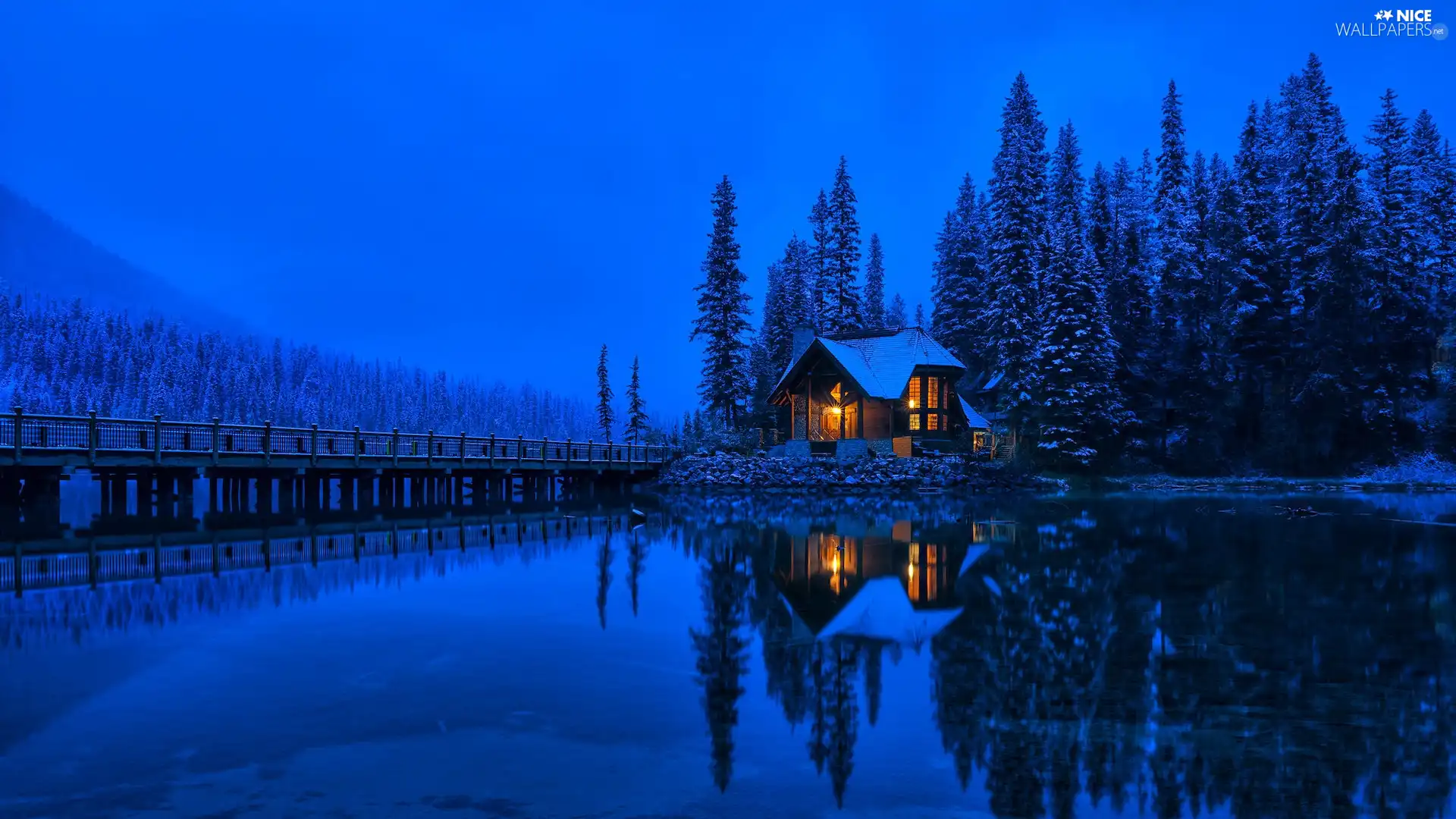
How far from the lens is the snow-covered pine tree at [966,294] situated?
61844 mm

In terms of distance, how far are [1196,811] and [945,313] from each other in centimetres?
6371

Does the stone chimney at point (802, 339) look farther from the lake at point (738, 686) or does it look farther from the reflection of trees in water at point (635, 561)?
the lake at point (738, 686)

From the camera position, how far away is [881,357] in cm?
5006

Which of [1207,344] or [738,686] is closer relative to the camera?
[738,686]

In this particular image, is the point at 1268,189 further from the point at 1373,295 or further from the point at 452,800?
the point at 452,800

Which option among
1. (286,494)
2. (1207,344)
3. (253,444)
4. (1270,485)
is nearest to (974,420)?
(1207,344)

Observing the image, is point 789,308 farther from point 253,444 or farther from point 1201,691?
point 1201,691

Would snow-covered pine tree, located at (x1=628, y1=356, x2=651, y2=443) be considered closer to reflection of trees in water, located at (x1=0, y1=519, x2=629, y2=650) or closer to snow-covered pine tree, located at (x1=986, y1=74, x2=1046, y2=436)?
snow-covered pine tree, located at (x1=986, y1=74, x2=1046, y2=436)

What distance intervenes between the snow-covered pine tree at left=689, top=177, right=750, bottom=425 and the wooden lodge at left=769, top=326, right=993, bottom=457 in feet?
19.7

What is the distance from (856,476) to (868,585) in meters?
29.0

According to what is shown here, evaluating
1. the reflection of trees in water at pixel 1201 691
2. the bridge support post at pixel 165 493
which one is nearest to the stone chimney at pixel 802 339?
the bridge support post at pixel 165 493

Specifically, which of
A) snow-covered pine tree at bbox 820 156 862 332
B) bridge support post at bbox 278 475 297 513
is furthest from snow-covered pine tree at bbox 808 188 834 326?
bridge support post at bbox 278 475 297 513

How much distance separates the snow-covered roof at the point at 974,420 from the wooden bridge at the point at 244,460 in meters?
18.8

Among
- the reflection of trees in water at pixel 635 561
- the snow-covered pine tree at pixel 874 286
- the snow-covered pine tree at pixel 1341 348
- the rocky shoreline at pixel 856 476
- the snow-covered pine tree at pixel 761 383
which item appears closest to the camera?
the reflection of trees in water at pixel 635 561
